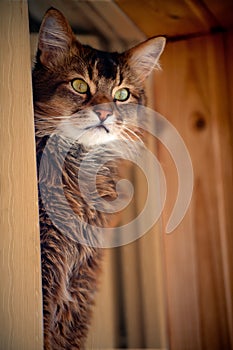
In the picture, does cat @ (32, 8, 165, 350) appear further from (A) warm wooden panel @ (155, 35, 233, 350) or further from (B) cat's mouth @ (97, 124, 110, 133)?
(A) warm wooden panel @ (155, 35, 233, 350)

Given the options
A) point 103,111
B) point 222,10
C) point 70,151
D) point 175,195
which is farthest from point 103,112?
point 222,10

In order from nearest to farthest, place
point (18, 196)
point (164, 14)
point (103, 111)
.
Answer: point (18, 196)
point (103, 111)
point (164, 14)

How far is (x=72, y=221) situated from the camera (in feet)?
3.43

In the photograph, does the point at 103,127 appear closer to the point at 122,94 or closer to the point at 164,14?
the point at 122,94

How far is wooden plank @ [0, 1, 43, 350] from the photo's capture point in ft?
2.83

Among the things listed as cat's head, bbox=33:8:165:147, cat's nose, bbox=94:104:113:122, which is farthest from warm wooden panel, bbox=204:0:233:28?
cat's nose, bbox=94:104:113:122

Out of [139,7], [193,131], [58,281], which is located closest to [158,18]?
[139,7]

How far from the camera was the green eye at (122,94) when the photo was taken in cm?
110

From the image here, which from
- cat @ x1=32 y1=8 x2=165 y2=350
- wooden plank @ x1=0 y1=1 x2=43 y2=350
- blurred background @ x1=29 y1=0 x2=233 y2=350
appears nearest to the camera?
wooden plank @ x1=0 y1=1 x2=43 y2=350

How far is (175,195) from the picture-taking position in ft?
3.90

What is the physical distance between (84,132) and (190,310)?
49 centimetres

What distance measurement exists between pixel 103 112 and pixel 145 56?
190 mm

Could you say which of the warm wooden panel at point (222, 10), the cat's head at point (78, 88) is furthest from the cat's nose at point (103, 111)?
the warm wooden panel at point (222, 10)

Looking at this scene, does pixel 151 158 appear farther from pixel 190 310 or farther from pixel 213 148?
pixel 190 310
